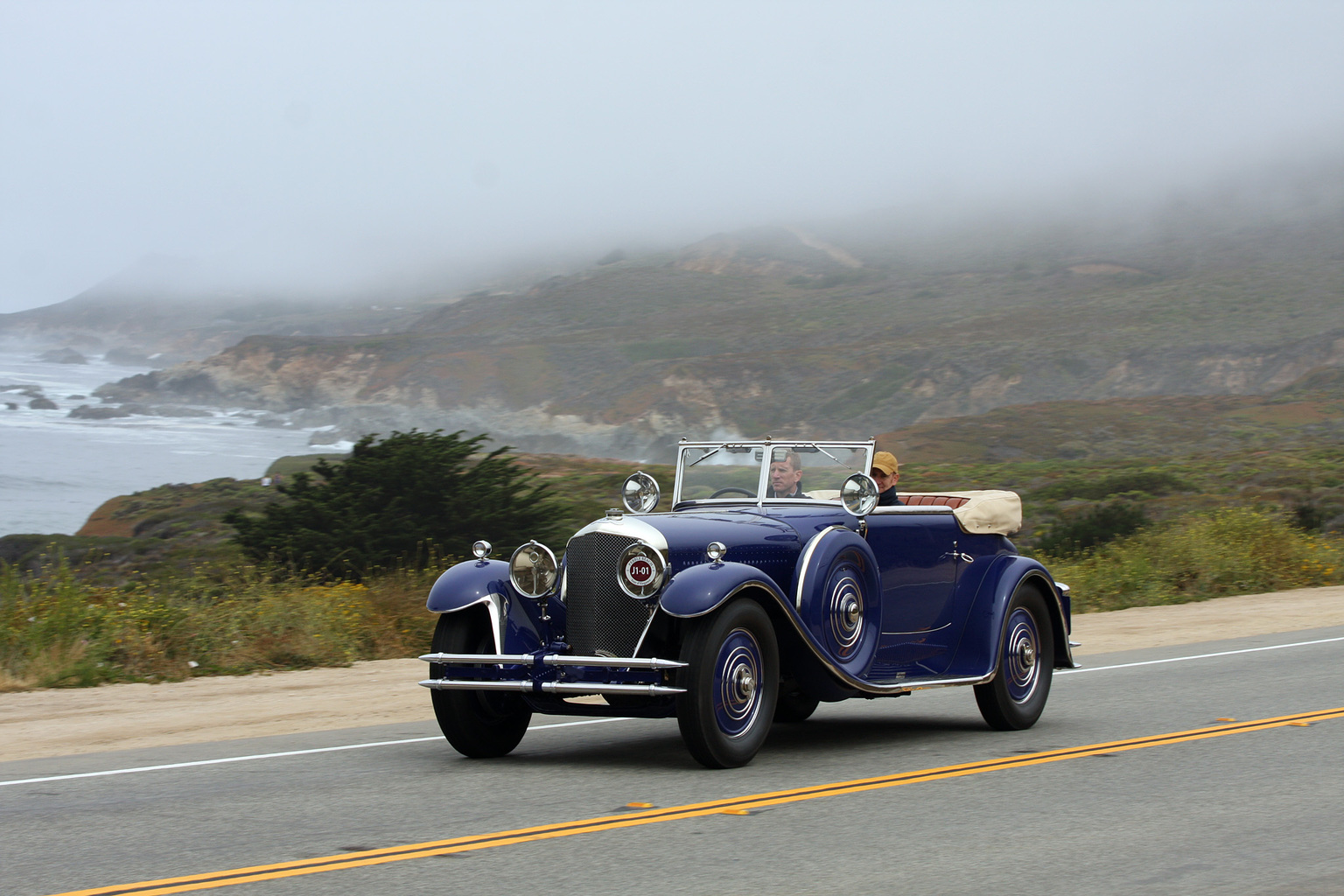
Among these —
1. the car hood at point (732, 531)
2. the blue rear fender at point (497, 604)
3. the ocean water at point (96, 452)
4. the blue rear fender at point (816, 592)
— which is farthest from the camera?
the ocean water at point (96, 452)

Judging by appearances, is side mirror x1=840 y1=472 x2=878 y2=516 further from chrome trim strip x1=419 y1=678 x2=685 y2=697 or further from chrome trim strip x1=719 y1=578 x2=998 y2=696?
chrome trim strip x1=419 y1=678 x2=685 y2=697

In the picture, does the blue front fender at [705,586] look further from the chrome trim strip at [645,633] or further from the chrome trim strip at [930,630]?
the chrome trim strip at [930,630]

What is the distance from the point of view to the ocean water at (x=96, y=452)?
104 metres

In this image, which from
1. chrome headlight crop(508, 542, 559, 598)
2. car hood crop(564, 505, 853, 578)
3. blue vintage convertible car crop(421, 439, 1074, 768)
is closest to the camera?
blue vintage convertible car crop(421, 439, 1074, 768)

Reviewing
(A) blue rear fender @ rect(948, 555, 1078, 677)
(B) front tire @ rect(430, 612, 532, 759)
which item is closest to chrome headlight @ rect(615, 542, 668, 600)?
(B) front tire @ rect(430, 612, 532, 759)

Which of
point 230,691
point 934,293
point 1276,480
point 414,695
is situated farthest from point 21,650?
point 934,293

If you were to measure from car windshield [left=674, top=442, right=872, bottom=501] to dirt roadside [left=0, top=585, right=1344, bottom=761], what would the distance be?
3.18 metres

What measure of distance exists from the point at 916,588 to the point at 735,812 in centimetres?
292

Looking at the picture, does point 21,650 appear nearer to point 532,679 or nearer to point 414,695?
point 414,695

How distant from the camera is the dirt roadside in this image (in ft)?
33.1

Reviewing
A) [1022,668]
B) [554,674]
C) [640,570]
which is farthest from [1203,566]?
[554,674]

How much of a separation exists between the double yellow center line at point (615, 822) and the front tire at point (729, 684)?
1.77 ft

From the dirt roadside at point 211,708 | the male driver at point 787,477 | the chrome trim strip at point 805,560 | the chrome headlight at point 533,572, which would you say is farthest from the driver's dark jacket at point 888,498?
the dirt roadside at point 211,708

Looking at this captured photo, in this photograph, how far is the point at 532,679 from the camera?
7.89 meters
